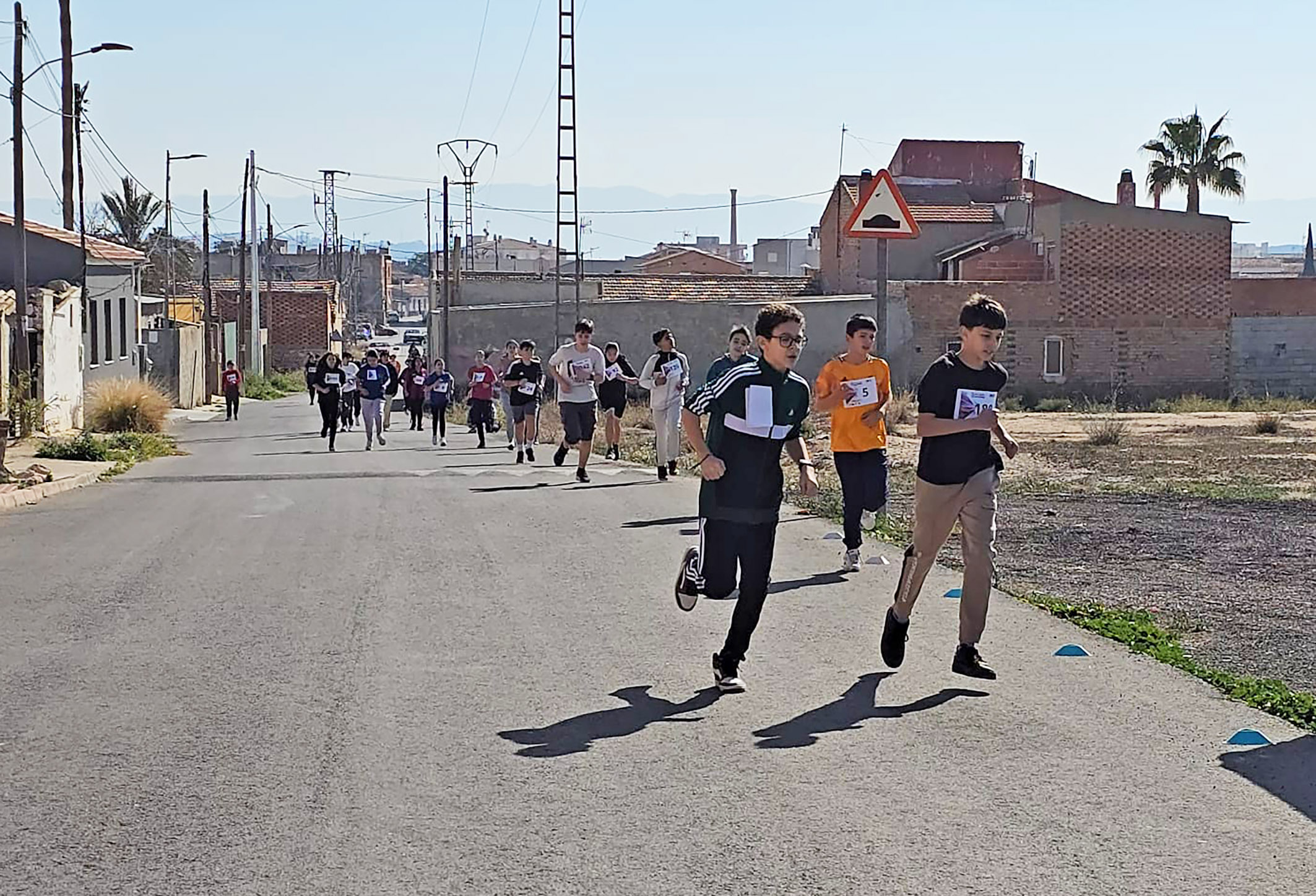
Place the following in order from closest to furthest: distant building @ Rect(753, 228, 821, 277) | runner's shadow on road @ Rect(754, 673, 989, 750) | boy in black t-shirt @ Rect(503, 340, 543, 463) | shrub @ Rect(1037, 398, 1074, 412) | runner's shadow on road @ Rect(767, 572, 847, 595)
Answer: runner's shadow on road @ Rect(754, 673, 989, 750) → runner's shadow on road @ Rect(767, 572, 847, 595) → boy in black t-shirt @ Rect(503, 340, 543, 463) → shrub @ Rect(1037, 398, 1074, 412) → distant building @ Rect(753, 228, 821, 277)

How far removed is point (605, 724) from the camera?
6.84m

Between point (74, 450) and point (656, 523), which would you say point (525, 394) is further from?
point (74, 450)

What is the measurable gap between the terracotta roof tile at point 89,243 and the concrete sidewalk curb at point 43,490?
1692cm

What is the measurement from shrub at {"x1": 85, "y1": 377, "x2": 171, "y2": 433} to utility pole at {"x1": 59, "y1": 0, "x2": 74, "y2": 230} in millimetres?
6072

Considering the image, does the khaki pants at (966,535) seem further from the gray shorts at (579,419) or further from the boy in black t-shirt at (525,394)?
→ the boy in black t-shirt at (525,394)

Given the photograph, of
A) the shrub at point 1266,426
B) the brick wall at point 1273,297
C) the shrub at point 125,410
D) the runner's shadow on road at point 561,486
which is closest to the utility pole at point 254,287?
the shrub at point 125,410

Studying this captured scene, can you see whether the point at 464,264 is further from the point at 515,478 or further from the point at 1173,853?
the point at 1173,853

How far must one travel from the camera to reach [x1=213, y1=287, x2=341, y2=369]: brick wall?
88.8 metres

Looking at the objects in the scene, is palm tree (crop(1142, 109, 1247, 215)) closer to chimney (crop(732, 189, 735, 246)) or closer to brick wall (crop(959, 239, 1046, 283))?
brick wall (crop(959, 239, 1046, 283))

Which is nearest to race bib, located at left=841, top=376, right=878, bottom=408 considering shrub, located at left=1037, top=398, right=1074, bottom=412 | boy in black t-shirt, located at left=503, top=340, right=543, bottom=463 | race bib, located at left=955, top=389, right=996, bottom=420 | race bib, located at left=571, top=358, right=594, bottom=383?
race bib, located at left=955, top=389, right=996, bottom=420

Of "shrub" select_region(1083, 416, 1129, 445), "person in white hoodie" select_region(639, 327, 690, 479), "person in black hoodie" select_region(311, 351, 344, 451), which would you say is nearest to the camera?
"person in white hoodie" select_region(639, 327, 690, 479)

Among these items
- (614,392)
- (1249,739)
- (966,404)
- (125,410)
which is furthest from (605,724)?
(125,410)

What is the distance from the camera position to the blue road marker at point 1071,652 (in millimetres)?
8273

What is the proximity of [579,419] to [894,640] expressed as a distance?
1022 centimetres
